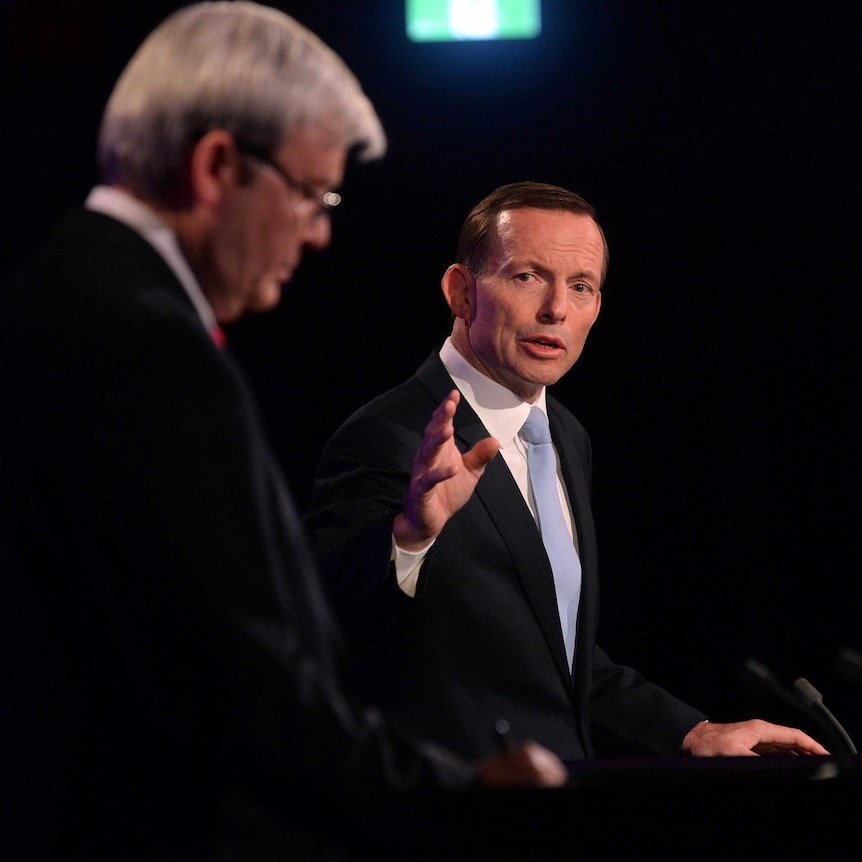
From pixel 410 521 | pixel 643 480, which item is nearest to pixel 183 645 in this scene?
pixel 410 521

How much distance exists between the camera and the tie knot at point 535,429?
240cm

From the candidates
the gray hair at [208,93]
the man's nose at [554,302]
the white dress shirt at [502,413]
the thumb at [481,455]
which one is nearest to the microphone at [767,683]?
the white dress shirt at [502,413]

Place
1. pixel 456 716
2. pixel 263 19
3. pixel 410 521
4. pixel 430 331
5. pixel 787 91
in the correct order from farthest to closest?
pixel 430 331 → pixel 787 91 → pixel 456 716 → pixel 410 521 → pixel 263 19

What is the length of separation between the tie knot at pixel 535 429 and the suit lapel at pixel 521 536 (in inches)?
4.0

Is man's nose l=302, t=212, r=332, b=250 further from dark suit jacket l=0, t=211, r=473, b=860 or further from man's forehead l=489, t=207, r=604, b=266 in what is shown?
man's forehead l=489, t=207, r=604, b=266

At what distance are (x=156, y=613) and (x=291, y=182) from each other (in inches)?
16.9

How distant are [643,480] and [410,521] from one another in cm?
216

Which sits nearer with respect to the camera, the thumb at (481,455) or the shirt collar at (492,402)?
the thumb at (481,455)

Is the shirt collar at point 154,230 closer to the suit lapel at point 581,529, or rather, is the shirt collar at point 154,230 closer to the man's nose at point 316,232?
the man's nose at point 316,232

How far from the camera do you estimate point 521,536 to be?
2.21m

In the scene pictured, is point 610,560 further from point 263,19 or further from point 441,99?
point 263,19

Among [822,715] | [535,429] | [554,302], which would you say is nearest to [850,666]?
[822,715]

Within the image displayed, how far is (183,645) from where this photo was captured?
977 millimetres

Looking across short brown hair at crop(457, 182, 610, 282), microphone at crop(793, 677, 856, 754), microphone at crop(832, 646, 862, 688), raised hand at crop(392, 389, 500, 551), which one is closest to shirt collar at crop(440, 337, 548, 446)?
short brown hair at crop(457, 182, 610, 282)
